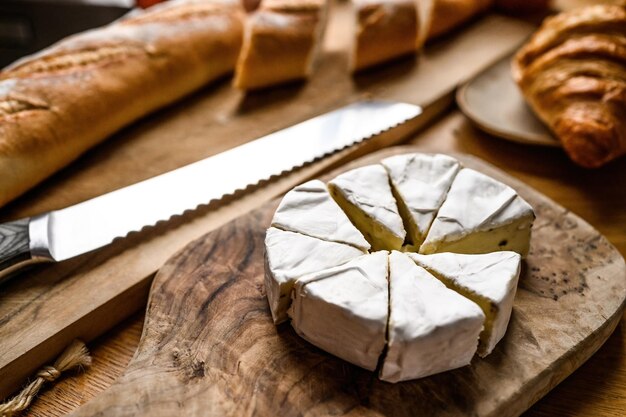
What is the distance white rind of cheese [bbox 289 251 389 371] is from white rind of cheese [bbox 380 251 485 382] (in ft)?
0.11

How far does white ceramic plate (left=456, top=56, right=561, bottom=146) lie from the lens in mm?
2594

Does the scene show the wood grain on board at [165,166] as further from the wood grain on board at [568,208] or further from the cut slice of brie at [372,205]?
the cut slice of brie at [372,205]

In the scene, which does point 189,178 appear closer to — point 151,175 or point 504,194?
point 151,175

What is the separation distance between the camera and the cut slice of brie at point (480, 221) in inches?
70.4

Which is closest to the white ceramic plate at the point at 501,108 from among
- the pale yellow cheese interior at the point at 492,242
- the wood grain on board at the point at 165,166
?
the wood grain on board at the point at 165,166

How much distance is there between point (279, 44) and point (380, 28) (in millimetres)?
541

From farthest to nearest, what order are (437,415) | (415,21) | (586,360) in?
(415,21), (586,360), (437,415)

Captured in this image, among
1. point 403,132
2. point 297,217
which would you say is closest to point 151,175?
point 297,217

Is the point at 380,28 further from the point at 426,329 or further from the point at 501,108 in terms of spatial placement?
the point at 426,329

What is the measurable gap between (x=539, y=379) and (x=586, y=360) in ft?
0.91

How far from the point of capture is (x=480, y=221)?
1.80m

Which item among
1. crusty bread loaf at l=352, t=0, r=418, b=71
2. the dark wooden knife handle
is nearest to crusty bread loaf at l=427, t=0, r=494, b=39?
crusty bread loaf at l=352, t=0, r=418, b=71

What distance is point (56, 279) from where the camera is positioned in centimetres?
191

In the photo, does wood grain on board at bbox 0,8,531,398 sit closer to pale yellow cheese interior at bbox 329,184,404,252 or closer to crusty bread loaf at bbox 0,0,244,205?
crusty bread loaf at bbox 0,0,244,205
